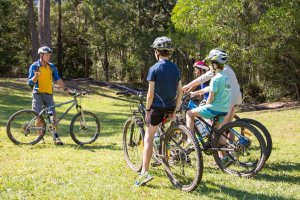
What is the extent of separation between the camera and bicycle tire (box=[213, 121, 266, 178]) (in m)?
5.71

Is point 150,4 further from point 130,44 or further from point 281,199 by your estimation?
A: point 281,199

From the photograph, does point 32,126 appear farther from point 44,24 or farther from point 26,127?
point 44,24

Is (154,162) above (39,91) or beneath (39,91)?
beneath

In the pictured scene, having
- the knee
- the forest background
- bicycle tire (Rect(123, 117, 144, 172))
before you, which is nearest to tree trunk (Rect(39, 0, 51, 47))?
the forest background

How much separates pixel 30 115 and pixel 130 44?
26878mm

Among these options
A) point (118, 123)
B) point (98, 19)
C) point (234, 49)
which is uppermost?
point (98, 19)

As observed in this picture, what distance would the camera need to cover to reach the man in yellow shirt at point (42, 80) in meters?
8.72

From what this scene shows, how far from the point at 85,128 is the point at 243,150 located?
4419 mm

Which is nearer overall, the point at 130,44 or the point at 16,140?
the point at 16,140

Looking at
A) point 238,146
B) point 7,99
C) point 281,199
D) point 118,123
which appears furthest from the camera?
point 7,99

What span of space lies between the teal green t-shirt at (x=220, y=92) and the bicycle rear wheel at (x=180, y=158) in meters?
0.82

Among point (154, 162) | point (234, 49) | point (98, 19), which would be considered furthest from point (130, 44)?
point (154, 162)

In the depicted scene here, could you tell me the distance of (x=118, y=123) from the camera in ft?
48.9

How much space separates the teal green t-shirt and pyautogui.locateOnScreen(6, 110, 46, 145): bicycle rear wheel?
4.29 meters
